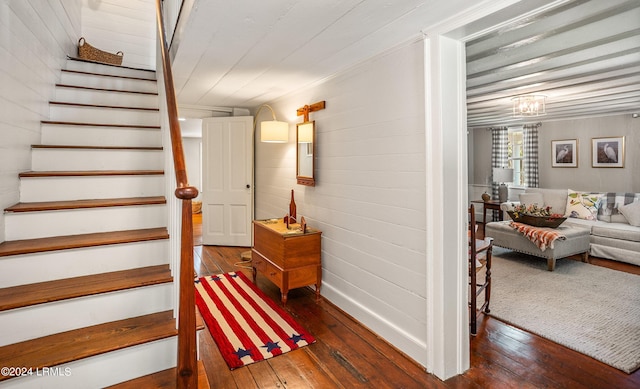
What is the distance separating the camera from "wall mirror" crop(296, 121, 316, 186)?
3.46 meters

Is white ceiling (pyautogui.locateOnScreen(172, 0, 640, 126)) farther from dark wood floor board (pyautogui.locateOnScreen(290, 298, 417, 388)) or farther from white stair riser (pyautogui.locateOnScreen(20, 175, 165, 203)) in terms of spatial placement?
dark wood floor board (pyautogui.locateOnScreen(290, 298, 417, 388))

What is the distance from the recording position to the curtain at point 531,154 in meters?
6.71

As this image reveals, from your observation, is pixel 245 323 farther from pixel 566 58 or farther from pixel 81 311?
pixel 566 58

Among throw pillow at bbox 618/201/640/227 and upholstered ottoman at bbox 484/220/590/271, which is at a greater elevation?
throw pillow at bbox 618/201/640/227

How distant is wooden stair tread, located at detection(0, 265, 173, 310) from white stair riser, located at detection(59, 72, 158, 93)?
2199mm

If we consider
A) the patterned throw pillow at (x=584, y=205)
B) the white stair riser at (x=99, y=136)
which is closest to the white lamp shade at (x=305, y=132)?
the white stair riser at (x=99, y=136)

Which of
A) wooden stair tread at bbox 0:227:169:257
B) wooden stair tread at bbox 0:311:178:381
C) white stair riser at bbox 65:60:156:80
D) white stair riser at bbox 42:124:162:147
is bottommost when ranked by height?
wooden stair tread at bbox 0:311:178:381

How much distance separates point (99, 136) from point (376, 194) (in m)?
2.27

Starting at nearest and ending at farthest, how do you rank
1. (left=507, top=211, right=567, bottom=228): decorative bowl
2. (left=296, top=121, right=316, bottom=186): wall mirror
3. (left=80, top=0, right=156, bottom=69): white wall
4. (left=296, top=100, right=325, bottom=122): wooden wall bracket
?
(left=296, top=100, right=325, bottom=122): wooden wall bracket → (left=296, top=121, right=316, bottom=186): wall mirror → (left=80, top=0, right=156, bottom=69): white wall → (left=507, top=211, right=567, bottom=228): decorative bowl

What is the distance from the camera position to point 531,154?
6773 millimetres

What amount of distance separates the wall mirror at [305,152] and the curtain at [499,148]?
18.5 feet

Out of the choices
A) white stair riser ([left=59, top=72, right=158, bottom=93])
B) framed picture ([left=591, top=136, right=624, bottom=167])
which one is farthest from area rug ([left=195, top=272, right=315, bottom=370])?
framed picture ([left=591, top=136, right=624, bottom=167])

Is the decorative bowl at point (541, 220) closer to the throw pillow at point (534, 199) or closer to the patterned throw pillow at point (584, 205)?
the patterned throw pillow at point (584, 205)

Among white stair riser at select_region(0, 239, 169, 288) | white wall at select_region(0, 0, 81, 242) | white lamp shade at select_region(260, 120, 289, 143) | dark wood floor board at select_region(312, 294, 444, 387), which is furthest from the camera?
white lamp shade at select_region(260, 120, 289, 143)
